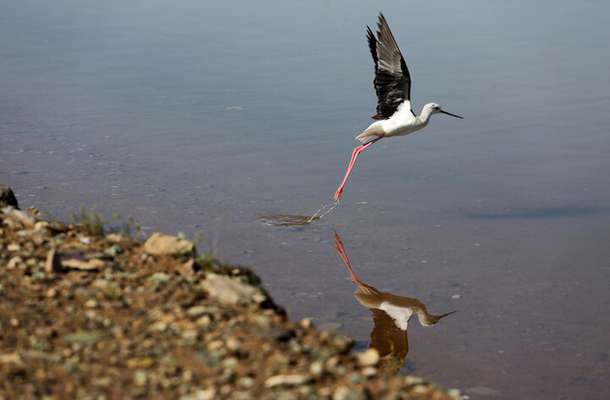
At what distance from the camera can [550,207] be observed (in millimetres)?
9273

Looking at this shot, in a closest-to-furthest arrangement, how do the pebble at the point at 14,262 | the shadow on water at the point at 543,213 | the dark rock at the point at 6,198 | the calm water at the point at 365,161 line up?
the pebble at the point at 14,262 < the calm water at the point at 365,161 < the dark rock at the point at 6,198 < the shadow on water at the point at 543,213

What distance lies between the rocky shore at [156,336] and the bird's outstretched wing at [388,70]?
404 centimetres

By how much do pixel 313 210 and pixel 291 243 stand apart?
2.79ft

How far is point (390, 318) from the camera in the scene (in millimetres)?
6848

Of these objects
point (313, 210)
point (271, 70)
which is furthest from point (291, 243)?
point (271, 70)

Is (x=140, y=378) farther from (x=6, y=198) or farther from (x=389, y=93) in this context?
(x=389, y=93)

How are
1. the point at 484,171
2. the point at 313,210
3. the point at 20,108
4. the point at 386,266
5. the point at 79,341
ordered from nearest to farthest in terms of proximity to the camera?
the point at 79,341, the point at 386,266, the point at 313,210, the point at 484,171, the point at 20,108

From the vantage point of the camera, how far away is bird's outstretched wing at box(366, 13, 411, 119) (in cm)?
939

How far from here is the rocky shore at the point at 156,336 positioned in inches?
169

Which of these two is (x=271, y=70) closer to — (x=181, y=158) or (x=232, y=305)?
(x=181, y=158)

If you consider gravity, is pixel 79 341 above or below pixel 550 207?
above

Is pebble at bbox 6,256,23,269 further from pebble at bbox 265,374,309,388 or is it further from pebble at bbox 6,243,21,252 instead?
pebble at bbox 265,374,309,388

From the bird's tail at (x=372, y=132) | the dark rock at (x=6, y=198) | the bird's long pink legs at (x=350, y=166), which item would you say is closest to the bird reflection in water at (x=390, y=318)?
the bird's long pink legs at (x=350, y=166)

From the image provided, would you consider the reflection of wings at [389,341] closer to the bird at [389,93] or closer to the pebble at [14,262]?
the pebble at [14,262]
